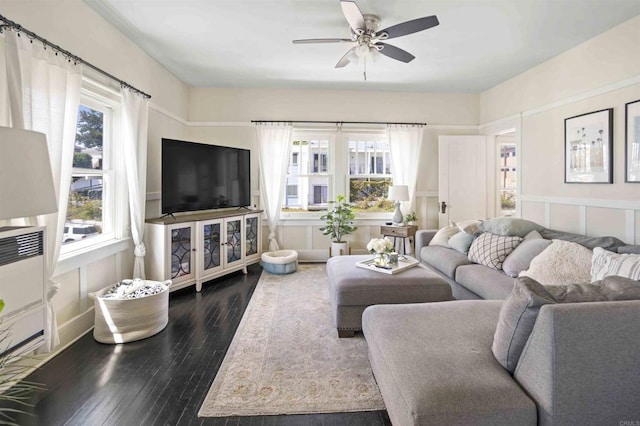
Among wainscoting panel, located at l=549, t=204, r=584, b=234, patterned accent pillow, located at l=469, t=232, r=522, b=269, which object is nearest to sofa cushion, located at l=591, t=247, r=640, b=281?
patterned accent pillow, located at l=469, t=232, r=522, b=269

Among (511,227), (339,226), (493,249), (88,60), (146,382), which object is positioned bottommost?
(146,382)

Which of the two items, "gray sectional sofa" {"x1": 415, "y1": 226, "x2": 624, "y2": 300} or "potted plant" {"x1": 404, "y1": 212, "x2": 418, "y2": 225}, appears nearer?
"gray sectional sofa" {"x1": 415, "y1": 226, "x2": 624, "y2": 300}

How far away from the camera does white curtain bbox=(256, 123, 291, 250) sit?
5.11 m

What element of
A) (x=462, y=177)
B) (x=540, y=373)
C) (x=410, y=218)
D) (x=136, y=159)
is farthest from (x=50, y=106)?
(x=462, y=177)

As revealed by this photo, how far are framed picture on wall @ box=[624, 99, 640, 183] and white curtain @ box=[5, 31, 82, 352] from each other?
14.8ft

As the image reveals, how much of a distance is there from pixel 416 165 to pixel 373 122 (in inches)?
38.4

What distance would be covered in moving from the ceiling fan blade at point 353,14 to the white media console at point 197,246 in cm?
264

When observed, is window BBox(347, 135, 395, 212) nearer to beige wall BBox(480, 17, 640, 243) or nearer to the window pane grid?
beige wall BBox(480, 17, 640, 243)

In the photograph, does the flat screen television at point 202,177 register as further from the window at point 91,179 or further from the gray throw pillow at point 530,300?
the gray throw pillow at point 530,300

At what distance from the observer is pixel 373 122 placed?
529 centimetres

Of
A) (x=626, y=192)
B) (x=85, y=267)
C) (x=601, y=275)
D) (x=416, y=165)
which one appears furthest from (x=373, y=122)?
(x=85, y=267)

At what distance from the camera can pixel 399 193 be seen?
4.86 meters

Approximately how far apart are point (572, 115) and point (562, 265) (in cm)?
194

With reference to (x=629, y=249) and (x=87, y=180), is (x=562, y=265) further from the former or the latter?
(x=87, y=180)
